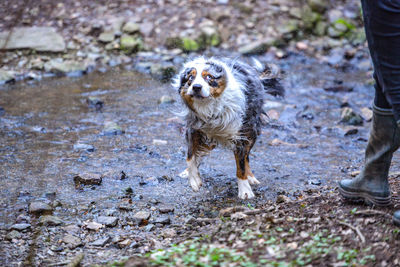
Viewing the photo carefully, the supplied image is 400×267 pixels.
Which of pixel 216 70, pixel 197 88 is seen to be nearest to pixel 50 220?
pixel 197 88

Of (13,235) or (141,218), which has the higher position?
(13,235)

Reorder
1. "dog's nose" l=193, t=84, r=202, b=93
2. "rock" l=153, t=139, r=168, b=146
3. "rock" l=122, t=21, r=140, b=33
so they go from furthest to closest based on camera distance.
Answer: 1. "rock" l=122, t=21, r=140, b=33
2. "rock" l=153, t=139, r=168, b=146
3. "dog's nose" l=193, t=84, r=202, b=93

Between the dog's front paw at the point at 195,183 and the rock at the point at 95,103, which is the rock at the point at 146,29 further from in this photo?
the dog's front paw at the point at 195,183

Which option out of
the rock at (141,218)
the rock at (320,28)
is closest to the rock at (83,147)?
the rock at (141,218)

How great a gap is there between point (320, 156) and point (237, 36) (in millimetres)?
5457

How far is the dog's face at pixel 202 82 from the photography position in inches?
164

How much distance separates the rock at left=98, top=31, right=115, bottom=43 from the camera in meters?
10.0

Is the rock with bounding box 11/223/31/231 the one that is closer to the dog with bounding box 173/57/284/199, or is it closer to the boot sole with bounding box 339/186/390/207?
the dog with bounding box 173/57/284/199

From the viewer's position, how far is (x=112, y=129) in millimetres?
6359

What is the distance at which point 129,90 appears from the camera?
324 inches

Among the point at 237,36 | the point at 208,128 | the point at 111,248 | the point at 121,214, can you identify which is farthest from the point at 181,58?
the point at 111,248

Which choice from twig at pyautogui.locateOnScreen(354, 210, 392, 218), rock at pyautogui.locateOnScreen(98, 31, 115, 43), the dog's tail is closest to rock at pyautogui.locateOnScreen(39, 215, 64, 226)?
twig at pyautogui.locateOnScreen(354, 210, 392, 218)

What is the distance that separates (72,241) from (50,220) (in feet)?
1.34

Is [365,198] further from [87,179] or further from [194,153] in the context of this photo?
[87,179]
